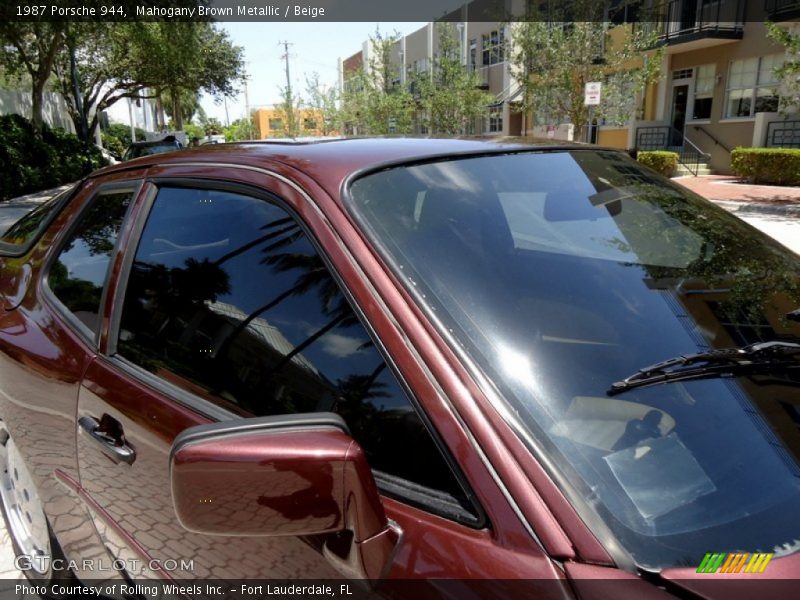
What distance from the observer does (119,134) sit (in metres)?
41.6

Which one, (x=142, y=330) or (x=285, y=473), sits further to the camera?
(x=142, y=330)

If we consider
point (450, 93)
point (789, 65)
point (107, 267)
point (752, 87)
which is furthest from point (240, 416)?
point (450, 93)

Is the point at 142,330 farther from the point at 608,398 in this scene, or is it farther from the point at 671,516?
the point at 671,516

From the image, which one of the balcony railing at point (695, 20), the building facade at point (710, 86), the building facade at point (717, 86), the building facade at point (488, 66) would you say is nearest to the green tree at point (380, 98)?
the building facade at point (488, 66)

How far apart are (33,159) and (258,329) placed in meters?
21.2

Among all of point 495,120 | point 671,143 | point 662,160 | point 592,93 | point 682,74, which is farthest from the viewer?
point 495,120

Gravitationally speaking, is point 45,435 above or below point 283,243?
below

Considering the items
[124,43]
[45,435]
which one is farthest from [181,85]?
[45,435]

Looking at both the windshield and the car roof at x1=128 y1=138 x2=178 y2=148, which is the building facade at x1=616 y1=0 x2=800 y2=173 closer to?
the car roof at x1=128 y1=138 x2=178 y2=148

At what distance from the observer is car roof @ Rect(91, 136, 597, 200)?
1.55 meters

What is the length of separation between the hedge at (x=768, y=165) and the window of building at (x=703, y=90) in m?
4.37

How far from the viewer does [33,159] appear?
1905 centimetres

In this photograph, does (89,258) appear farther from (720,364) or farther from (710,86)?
(710,86)

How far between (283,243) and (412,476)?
0.69m
